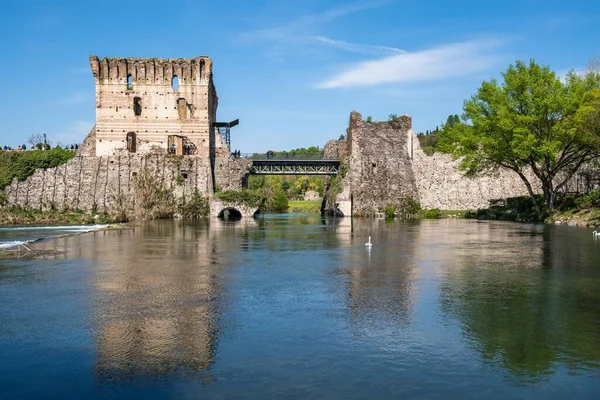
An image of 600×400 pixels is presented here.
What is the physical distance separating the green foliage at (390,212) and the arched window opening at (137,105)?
27.2 metres

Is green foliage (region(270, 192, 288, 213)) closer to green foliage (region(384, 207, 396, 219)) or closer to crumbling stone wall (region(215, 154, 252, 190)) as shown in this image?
crumbling stone wall (region(215, 154, 252, 190))

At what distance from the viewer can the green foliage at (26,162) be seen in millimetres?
52656

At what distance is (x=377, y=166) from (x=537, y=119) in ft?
72.4

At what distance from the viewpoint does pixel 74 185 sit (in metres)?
53.5

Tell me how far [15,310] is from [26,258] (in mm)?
8643

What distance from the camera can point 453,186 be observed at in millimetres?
57250

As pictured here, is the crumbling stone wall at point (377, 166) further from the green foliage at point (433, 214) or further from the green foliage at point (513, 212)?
the green foliage at point (513, 212)

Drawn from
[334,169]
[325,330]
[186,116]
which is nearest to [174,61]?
[186,116]

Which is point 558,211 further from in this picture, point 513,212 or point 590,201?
point 513,212

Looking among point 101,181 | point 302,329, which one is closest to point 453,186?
point 101,181

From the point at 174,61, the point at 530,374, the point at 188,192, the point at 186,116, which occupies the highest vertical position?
the point at 174,61

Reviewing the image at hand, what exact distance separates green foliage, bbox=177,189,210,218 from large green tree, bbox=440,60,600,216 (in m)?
24.8

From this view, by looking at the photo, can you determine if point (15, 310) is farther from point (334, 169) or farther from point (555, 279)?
point (334, 169)

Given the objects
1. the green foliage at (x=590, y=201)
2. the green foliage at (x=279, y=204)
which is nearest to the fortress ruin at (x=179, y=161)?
the green foliage at (x=590, y=201)
